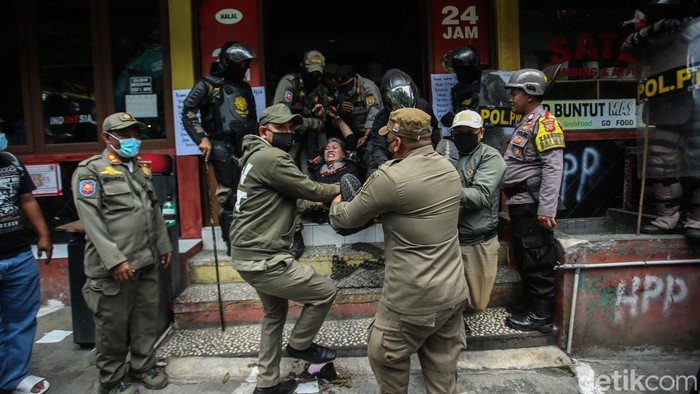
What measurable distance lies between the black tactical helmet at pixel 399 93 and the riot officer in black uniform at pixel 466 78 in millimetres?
1007

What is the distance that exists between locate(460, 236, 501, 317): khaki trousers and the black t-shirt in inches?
142

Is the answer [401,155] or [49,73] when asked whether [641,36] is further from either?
[49,73]

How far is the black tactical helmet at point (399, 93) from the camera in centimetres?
391

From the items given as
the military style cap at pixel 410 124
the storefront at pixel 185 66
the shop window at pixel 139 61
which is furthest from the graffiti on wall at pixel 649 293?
→ the shop window at pixel 139 61

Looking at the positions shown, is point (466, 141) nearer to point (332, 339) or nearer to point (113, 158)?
point (332, 339)

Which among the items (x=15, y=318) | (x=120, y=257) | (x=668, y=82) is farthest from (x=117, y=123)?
(x=668, y=82)

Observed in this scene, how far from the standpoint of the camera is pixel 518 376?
11.5 feet

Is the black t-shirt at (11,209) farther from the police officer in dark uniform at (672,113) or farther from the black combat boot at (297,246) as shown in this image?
the police officer in dark uniform at (672,113)

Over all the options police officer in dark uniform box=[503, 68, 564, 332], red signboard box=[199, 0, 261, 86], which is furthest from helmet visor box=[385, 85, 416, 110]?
red signboard box=[199, 0, 261, 86]

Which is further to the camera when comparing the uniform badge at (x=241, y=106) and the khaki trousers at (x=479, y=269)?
the uniform badge at (x=241, y=106)

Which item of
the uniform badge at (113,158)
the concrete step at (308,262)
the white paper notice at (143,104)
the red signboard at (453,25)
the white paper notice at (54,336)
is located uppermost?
the red signboard at (453,25)

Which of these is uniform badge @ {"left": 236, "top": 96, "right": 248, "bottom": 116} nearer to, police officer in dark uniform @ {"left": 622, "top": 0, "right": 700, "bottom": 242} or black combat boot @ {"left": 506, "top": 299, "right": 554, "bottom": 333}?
black combat boot @ {"left": 506, "top": 299, "right": 554, "bottom": 333}

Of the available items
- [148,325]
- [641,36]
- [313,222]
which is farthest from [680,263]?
[148,325]

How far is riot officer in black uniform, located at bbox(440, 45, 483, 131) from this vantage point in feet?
15.9
